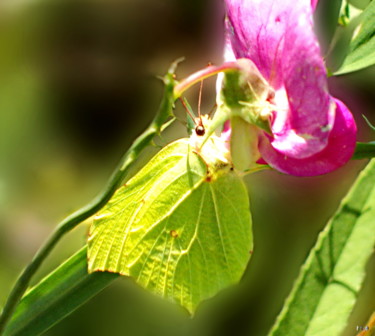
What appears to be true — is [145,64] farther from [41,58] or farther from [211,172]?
[211,172]

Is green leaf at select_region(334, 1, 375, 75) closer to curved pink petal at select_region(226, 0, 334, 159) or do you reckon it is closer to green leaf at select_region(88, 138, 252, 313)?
curved pink petal at select_region(226, 0, 334, 159)

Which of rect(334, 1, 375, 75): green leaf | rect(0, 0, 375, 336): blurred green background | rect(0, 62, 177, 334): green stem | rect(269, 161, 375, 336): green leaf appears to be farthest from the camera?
rect(0, 0, 375, 336): blurred green background

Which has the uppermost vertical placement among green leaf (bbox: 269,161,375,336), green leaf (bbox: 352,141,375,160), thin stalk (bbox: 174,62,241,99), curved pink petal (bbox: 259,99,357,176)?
thin stalk (bbox: 174,62,241,99)

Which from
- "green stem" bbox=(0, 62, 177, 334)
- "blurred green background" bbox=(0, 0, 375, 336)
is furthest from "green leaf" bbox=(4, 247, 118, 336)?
"blurred green background" bbox=(0, 0, 375, 336)

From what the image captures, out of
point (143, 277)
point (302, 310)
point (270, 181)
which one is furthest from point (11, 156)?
point (302, 310)

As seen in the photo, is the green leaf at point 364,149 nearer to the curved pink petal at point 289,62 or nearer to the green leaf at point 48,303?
the curved pink petal at point 289,62

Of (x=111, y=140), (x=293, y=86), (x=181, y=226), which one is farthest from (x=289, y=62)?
(x=111, y=140)
